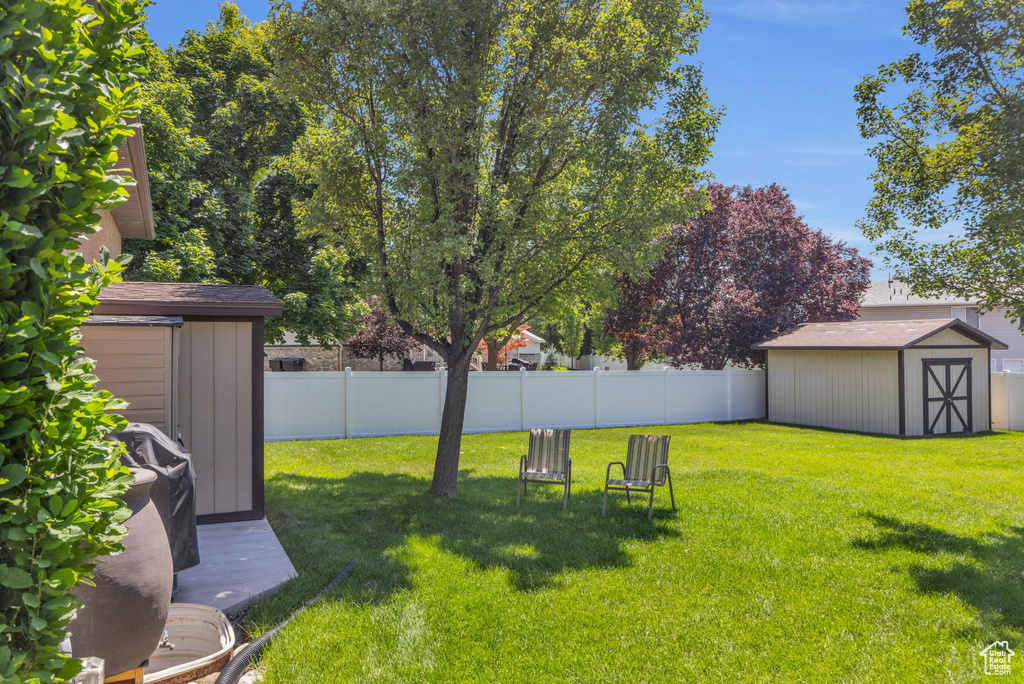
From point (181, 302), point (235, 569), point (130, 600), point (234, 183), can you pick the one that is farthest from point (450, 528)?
point (234, 183)

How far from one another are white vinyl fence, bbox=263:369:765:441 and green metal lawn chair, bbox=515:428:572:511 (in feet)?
22.4

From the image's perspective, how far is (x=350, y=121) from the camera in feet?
27.7

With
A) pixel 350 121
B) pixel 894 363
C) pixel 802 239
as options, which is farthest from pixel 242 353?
pixel 802 239

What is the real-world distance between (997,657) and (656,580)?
2216mm

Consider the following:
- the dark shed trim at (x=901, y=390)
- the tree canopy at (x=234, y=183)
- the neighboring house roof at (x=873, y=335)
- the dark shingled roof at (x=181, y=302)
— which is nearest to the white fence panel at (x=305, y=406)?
the tree canopy at (x=234, y=183)

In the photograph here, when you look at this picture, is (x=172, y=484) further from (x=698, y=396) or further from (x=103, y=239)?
(x=698, y=396)

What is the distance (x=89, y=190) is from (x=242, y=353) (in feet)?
17.2

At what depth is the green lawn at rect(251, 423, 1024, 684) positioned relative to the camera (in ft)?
12.4

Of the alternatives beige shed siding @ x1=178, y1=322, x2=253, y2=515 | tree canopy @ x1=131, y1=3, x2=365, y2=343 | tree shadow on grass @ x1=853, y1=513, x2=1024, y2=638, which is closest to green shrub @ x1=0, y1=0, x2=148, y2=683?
beige shed siding @ x1=178, y1=322, x2=253, y2=515

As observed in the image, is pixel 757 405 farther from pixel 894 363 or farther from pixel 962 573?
pixel 962 573

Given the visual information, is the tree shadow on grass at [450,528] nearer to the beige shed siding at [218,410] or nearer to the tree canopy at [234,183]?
the beige shed siding at [218,410]

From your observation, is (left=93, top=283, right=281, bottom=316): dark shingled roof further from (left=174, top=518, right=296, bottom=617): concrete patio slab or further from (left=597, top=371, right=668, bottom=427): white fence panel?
(left=597, top=371, right=668, bottom=427): white fence panel

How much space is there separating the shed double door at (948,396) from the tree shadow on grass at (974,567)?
1040 cm

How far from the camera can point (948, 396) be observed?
53.0 feet
